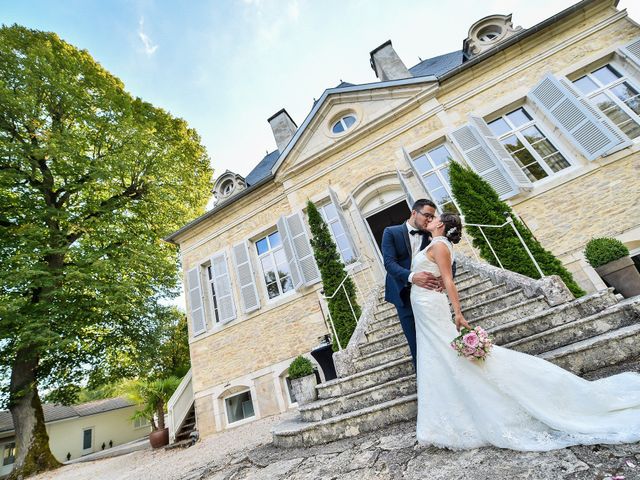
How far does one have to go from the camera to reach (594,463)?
4.44 ft

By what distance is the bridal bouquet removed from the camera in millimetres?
1866

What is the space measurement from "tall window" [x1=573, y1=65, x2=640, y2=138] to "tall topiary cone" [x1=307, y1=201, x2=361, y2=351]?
674 centimetres

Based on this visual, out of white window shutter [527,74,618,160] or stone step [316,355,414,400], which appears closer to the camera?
stone step [316,355,414,400]

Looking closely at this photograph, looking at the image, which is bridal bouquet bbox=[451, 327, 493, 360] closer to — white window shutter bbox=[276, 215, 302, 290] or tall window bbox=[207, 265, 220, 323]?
white window shutter bbox=[276, 215, 302, 290]

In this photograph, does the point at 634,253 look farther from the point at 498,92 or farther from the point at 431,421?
the point at 431,421

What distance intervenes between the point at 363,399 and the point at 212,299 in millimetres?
7766

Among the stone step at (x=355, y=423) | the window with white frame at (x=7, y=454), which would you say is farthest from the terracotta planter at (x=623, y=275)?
the window with white frame at (x=7, y=454)

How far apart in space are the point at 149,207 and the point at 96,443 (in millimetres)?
23787

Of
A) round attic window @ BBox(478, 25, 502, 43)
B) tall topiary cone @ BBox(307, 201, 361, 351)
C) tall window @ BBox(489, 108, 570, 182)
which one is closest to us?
tall topiary cone @ BBox(307, 201, 361, 351)

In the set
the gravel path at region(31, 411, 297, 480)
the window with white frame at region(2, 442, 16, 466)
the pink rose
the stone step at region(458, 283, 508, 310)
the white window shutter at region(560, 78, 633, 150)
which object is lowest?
the gravel path at region(31, 411, 297, 480)

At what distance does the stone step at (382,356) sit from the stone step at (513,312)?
95 centimetres

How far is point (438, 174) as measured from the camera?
24.3 feet

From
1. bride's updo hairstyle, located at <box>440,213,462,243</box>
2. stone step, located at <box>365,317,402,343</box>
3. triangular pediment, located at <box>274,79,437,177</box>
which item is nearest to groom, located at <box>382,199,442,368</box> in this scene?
bride's updo hairstyle, located at <box>440,213,462,243</box>

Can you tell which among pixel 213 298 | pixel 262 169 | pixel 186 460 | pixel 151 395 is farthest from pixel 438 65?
pixel 151 395
